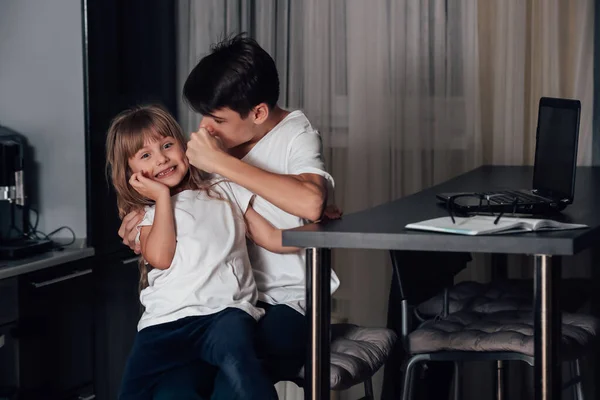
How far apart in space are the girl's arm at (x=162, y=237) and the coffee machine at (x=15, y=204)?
0.91 meters

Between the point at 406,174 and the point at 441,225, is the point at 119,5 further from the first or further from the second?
the point at 441,225

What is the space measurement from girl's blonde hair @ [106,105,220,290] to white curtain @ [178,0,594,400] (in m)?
1.56

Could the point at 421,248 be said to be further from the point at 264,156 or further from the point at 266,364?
the point at 264,156

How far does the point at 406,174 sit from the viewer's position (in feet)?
12.2

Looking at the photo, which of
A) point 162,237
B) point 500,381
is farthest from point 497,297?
point 162,237

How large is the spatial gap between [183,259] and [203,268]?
0.17 feet

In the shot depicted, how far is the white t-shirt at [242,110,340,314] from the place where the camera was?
2240mm

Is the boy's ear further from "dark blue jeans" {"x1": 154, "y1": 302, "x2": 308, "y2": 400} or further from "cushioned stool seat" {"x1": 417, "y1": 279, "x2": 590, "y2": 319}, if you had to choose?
"cushioned stool seat" {"x1": 417, "y1": 279, "x2": 590, "y2": 319}

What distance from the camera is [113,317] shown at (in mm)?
3285

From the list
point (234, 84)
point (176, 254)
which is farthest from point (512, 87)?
point (176, 254)

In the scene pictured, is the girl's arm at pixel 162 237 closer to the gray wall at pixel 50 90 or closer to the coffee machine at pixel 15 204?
the coffee machine at pixel 15 204

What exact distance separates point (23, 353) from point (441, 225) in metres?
1.51

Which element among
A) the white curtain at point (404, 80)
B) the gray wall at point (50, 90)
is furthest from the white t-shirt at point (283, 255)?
the white curtain at point (404, 80)

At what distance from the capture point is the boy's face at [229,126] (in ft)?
7.35
